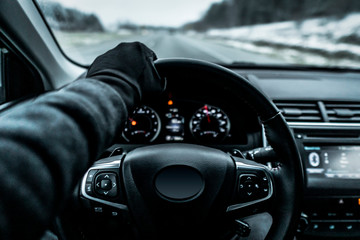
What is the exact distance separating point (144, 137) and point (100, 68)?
135 centimetres

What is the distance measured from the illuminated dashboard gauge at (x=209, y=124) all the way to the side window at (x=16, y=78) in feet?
3.67

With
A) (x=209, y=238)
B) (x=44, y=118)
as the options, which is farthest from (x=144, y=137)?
(x=44, y=118)

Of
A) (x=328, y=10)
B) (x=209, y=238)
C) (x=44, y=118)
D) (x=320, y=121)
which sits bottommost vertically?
(x=209, y=238)

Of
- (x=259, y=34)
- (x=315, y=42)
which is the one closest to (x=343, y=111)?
(x=315, y=42)

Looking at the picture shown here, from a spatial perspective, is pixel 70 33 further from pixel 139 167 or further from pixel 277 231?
pixel 277 231

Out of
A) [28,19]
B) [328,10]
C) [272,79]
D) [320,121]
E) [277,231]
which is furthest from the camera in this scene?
[328,10]

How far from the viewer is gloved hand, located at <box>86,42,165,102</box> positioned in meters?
1.10

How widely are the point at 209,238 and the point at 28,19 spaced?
5.34 feet

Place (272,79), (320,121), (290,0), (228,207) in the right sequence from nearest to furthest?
1. (228,207)
2. (320,121)
3. (272,79)
4. (290,0)

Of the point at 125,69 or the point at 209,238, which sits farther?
the point at 209,238

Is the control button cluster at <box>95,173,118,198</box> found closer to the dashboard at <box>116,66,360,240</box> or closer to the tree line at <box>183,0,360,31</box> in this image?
the dashboard at <box>116,66,360,240</box>

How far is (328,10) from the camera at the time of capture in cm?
1414

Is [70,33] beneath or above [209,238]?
above

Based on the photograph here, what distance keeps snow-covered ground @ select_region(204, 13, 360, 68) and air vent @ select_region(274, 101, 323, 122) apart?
1080 millimetres
